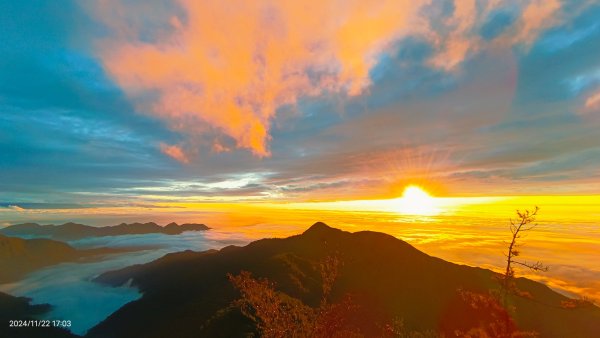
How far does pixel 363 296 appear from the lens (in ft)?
429

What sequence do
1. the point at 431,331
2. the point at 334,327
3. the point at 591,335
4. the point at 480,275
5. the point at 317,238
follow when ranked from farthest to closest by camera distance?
1. the point at 317,238
2. the point at 480,275
3. the point at 591,335
4. the point at 431,331
5. the point at 334,327

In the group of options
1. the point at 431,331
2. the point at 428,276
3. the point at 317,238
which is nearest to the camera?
the point at 431,331

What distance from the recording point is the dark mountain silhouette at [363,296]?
12622 centimetres

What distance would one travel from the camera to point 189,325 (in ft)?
402

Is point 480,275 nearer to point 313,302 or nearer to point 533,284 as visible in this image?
point 533,284

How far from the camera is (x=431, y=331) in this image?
391 ft

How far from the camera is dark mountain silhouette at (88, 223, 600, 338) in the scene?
414ft

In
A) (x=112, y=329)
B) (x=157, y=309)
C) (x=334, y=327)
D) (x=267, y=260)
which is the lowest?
(x=112, y=329)

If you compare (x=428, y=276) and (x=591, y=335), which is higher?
(x=428, y=276)

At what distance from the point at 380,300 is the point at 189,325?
3173 inches

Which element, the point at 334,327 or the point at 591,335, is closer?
the point at 334,327

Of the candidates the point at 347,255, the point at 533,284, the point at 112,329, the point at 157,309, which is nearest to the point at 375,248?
the point at 347,255

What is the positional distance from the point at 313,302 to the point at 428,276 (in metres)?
63.5

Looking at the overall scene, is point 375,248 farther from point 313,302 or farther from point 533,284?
Answer: point 533,284
